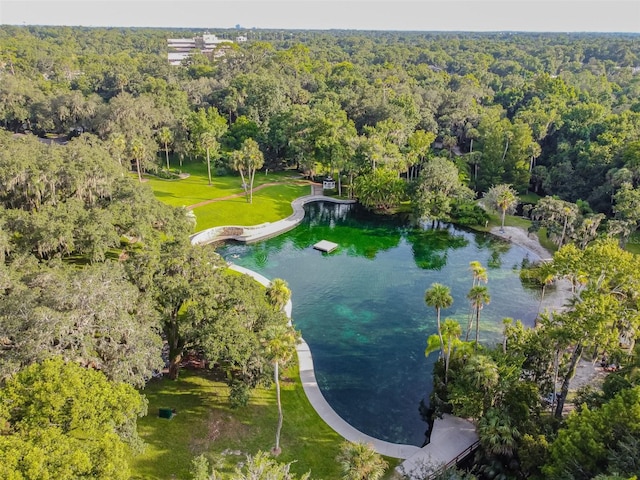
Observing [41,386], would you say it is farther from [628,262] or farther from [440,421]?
[628,262]

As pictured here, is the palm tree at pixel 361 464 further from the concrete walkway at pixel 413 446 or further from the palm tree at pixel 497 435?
the palm tree at pixel 497 435

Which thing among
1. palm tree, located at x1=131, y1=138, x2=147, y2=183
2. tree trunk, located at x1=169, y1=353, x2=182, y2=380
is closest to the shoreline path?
tree trunk, located at x1=169, y1=353, x2=182, y2=380

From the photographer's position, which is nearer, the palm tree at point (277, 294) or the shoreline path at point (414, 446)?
the shoreline path at point (414, 446)

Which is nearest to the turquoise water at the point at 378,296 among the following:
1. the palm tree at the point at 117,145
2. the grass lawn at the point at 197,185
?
the grass lawn at the point at 197,185

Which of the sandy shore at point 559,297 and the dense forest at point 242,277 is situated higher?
the dense forest at point 242,277

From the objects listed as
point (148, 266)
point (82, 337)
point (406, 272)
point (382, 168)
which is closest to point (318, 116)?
point (382, 168)

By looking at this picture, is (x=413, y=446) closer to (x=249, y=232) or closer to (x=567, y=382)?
(x=567, y=382)

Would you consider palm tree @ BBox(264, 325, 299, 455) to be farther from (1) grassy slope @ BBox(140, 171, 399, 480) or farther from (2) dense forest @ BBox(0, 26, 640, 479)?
(1) grassy slope @ BBox(140, 171, 399, 480)
